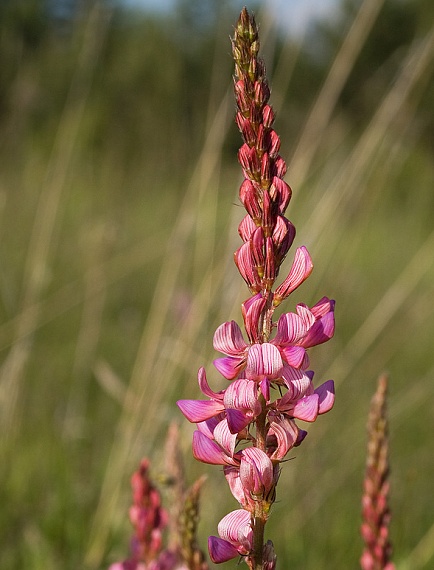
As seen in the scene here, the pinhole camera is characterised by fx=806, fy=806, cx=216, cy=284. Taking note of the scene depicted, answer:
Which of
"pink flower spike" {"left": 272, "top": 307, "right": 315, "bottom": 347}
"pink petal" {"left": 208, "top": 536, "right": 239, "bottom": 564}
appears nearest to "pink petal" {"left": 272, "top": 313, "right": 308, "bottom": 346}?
"pink flower spike" {"left": 272, "top": 307, "right": 315, "bottom": 347}

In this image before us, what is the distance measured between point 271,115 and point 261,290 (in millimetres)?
177

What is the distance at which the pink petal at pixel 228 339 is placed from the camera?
0.85 meters

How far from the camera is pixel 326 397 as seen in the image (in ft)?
2.70

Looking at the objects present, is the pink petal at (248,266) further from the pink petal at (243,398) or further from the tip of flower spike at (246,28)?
the tip of flower spike at (246,28)

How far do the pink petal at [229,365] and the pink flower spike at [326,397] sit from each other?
0.09 metres

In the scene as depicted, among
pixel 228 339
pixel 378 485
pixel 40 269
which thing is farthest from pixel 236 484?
pixel 40 269

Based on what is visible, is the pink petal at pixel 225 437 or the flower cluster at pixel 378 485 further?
the flower cluster at pixel 378 485

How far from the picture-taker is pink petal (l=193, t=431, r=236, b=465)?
2.72 ft

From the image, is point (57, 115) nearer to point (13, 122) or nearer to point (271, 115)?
point (13, 122)

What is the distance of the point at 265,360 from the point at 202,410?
0.09 metres

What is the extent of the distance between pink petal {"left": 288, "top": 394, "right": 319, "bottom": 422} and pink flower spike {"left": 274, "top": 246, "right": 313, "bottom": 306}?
0.37 feet

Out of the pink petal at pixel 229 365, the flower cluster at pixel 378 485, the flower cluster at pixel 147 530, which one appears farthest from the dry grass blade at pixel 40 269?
the pink petal at pixel 229 365

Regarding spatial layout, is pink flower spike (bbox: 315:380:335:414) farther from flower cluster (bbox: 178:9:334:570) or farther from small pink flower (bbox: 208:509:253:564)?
small pink flower (bbox: 208:509:253:564)

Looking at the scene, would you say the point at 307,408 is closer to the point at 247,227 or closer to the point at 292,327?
the point at 292,327
